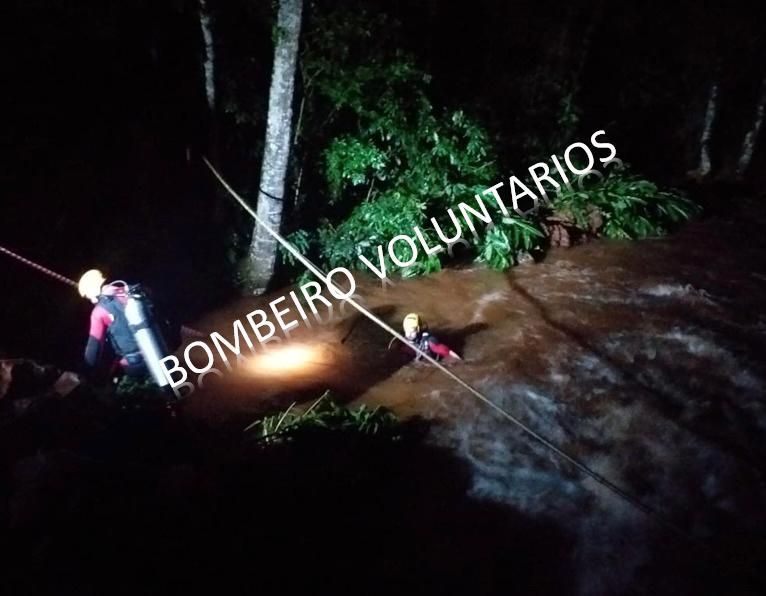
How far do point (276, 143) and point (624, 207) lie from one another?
795 centimetres

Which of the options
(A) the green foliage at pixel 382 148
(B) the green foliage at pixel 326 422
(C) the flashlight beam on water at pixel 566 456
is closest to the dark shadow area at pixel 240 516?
(B) the green foliage at pixel 326 422

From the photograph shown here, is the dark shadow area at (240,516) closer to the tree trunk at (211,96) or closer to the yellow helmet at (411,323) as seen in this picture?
the yellow helmet at (411,323)

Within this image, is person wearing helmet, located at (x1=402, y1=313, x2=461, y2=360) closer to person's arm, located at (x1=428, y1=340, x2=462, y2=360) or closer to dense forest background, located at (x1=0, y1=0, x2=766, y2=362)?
person's arm, located at (x1=428, y1=340, x2=462, y2=360)

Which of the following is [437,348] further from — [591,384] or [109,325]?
[109,325]

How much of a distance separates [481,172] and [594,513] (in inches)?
295

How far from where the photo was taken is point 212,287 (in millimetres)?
9969

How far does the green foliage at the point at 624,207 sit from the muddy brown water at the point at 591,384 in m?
1.27

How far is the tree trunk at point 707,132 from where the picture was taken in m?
17.5

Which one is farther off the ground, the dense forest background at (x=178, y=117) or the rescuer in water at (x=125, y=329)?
the dense forest background at (x=178, y=117)

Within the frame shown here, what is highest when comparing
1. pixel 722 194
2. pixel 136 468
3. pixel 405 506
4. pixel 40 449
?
pixel 40 449

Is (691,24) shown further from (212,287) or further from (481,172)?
(212,287)

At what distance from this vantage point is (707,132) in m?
17.7

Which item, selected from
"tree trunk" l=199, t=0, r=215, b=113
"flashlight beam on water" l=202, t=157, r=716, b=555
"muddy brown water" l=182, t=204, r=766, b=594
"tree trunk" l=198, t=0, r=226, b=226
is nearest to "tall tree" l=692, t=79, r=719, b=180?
"muddy brown water" l=182, t=204, r=766, b=594

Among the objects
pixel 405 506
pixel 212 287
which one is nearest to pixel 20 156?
pixel 212 287
